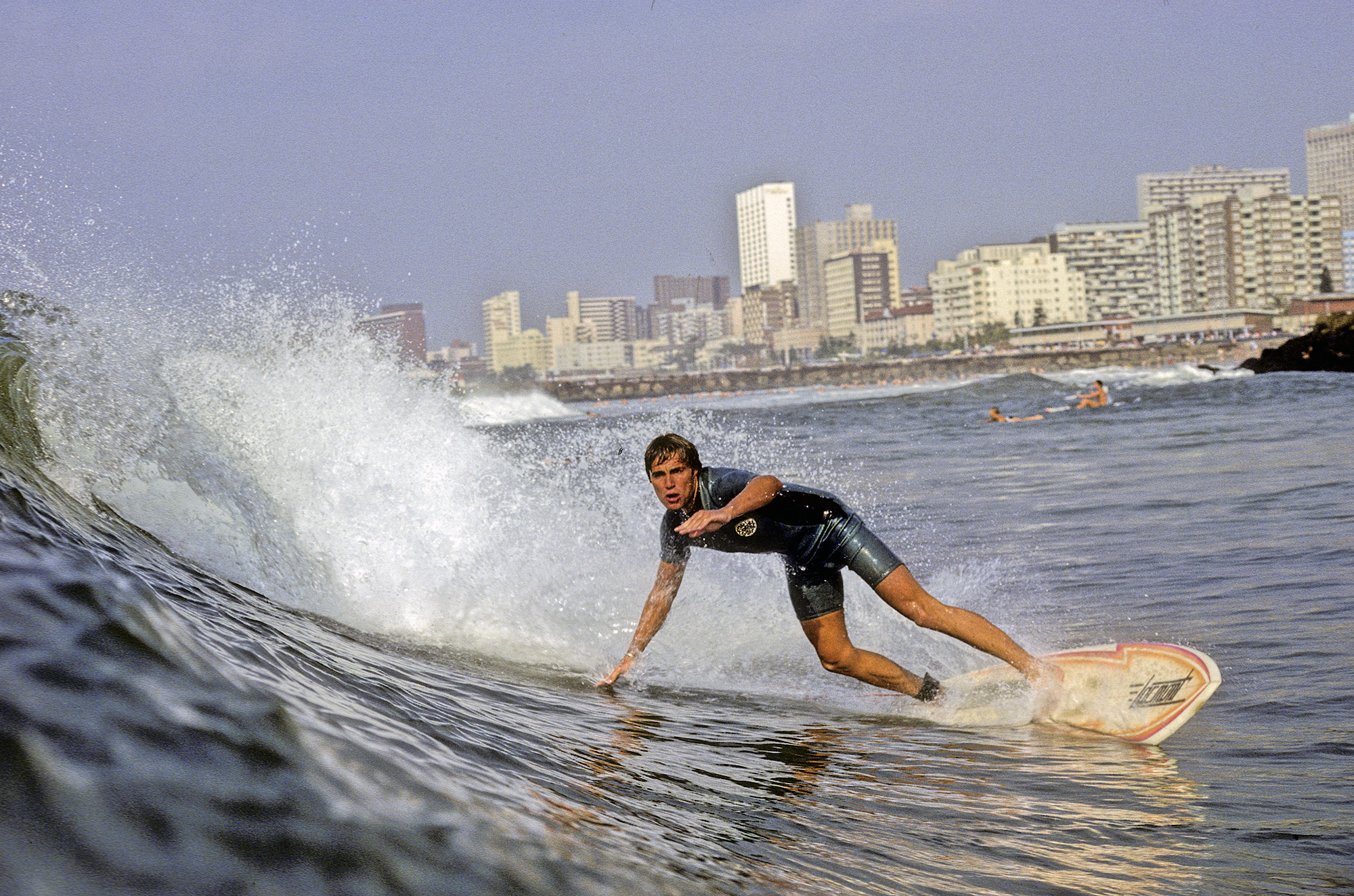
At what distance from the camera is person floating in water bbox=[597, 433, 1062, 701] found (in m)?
4.77

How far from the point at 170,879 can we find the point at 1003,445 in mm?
21123

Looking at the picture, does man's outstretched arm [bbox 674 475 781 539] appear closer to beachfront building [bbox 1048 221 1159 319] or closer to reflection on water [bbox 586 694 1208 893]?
reflection on water [bbox 586 694 1208 893]

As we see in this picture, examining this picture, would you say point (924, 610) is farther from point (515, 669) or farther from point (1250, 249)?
point (1250, 249)

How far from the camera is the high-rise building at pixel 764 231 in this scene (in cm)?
12606

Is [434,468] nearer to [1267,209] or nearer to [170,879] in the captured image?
[170,879]

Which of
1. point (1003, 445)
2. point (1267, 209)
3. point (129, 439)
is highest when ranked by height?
point (1267, 209)

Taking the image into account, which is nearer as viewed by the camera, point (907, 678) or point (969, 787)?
point (969, 787)

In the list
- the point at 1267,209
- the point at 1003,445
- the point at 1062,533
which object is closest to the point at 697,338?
the point at 1267,209

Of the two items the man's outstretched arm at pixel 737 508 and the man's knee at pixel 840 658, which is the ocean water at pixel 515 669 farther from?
the man's outstretched arm at pixel 737 508

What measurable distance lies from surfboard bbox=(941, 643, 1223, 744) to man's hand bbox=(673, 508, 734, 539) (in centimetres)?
149

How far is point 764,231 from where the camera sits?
5399 inches

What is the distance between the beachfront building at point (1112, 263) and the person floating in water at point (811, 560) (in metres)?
195

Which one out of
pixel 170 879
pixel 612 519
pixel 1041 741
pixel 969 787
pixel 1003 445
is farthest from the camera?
pixel 1003 445

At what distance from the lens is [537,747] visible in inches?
133
